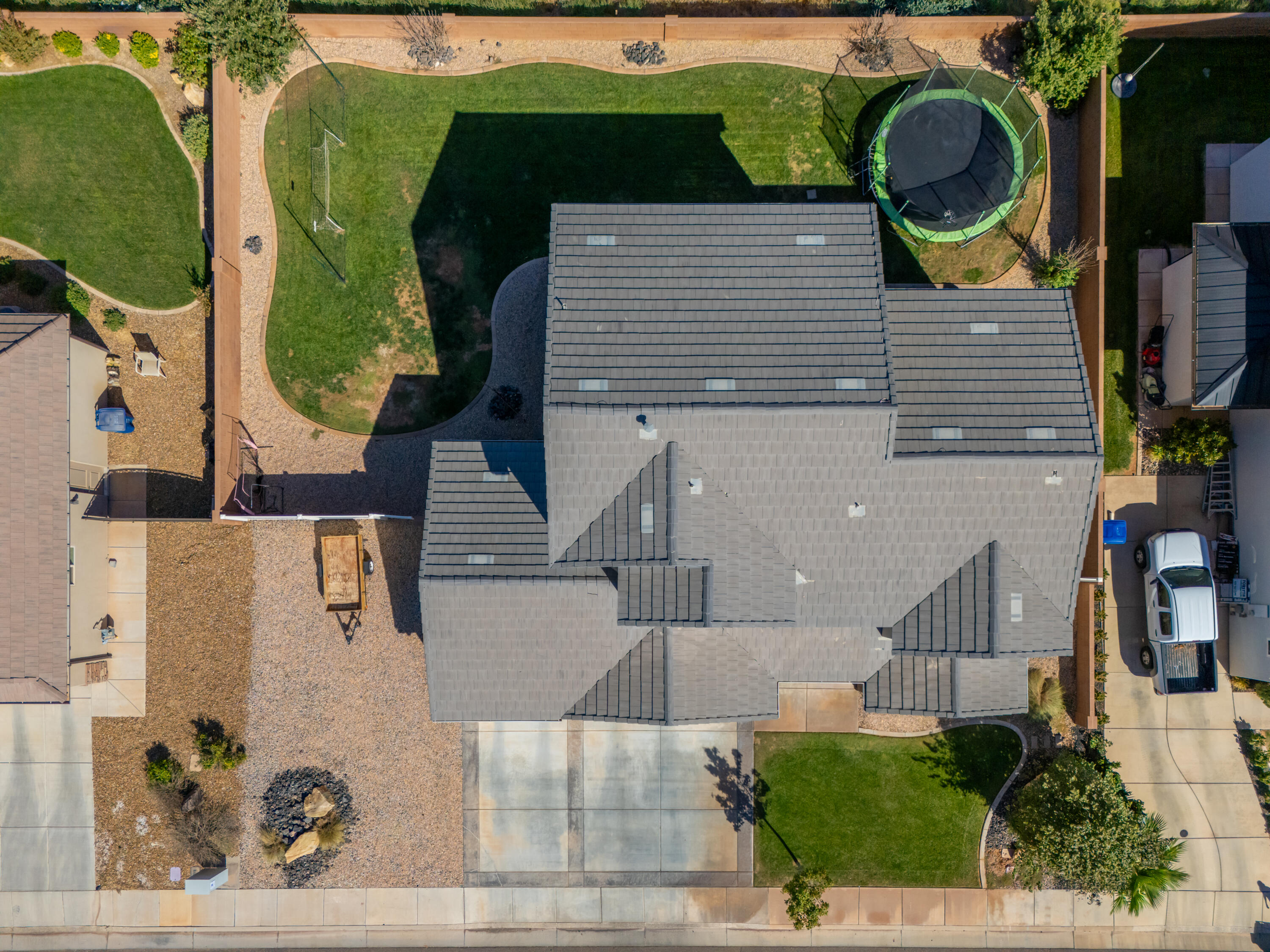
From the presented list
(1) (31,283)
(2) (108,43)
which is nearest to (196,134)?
(2) (108,43)

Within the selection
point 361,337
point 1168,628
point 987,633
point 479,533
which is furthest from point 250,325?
point 1168,628

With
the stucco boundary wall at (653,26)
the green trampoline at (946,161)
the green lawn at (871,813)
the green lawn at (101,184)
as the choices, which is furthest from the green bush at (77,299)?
the green lawn at (871,813)

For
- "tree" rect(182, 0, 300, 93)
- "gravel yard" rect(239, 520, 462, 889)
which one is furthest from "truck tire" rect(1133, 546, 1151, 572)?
"tree" rect(182, 0, 300, 93)

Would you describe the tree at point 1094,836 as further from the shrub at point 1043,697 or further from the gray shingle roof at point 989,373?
the gray shingle roof at point 989,373

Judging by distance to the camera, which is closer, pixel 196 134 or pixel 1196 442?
pixel 1196 442

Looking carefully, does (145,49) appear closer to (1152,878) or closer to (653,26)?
(653,26)

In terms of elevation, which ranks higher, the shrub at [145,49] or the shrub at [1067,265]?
the shrub at [145,49]

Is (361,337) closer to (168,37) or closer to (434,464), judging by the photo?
(434,464)
